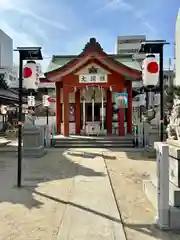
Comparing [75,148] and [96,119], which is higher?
[96,119]

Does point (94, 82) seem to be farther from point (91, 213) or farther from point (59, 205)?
point (91, 213)

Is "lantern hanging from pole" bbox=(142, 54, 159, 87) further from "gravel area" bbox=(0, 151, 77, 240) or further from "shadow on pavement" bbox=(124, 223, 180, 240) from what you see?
"shadow on pavement" bbox=(124, 223, 180, 240)

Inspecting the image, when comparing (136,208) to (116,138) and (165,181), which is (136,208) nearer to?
(165,181)

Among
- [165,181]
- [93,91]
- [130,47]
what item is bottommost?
[165,181]

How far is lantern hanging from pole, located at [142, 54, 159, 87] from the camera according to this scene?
8152mm

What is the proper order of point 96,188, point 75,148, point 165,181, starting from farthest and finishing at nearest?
point 75,148, point 96,188, point 165,181

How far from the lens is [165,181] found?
4250mm

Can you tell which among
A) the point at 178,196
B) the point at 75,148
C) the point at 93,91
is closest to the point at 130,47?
the point at 93,91

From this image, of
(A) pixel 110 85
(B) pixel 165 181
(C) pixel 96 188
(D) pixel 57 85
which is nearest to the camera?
(B) pixel 165 181

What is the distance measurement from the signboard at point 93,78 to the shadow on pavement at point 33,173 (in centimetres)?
581

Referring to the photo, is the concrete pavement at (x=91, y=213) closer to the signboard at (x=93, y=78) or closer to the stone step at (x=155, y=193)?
the stone step at (x=155, y=193)

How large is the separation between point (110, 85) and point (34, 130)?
597cm

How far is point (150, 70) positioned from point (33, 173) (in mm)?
4615

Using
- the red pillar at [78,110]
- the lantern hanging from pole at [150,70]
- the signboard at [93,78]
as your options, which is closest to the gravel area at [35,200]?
the lantern hanging from pole at [150,70]
